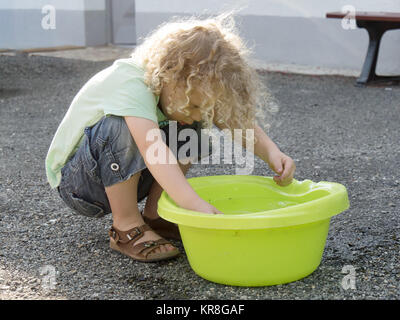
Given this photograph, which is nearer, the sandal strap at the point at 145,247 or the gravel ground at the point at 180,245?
the gravel ground at the point at 180,245

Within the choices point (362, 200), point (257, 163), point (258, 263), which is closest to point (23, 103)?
point (257, 163)

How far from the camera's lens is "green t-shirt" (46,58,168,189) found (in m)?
1.36

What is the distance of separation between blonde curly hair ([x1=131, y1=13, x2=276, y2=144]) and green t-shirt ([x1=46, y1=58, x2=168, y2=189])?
0.04 metres

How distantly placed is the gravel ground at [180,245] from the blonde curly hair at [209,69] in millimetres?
406

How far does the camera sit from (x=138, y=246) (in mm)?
1491

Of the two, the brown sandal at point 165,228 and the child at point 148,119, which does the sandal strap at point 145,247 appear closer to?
the child at point 148,119

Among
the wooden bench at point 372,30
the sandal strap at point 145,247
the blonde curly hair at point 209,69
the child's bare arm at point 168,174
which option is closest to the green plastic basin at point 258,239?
the child's bare arm at point 168,174

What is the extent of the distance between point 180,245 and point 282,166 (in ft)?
1.15

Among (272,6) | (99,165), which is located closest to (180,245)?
(99,165)

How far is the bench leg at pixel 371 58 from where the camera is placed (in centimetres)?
409

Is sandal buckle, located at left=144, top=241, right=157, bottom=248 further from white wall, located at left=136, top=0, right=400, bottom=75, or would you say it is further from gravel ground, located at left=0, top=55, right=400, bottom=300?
white wall, located at left=136, top=0, right=400, bottom=75

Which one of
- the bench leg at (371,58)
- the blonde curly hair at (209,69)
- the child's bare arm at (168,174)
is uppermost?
the blonde curly hair at (209,69)

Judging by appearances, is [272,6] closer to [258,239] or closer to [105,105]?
[105,105]

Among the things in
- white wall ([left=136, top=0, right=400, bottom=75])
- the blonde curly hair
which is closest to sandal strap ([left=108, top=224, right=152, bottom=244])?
the blonde curly hair
